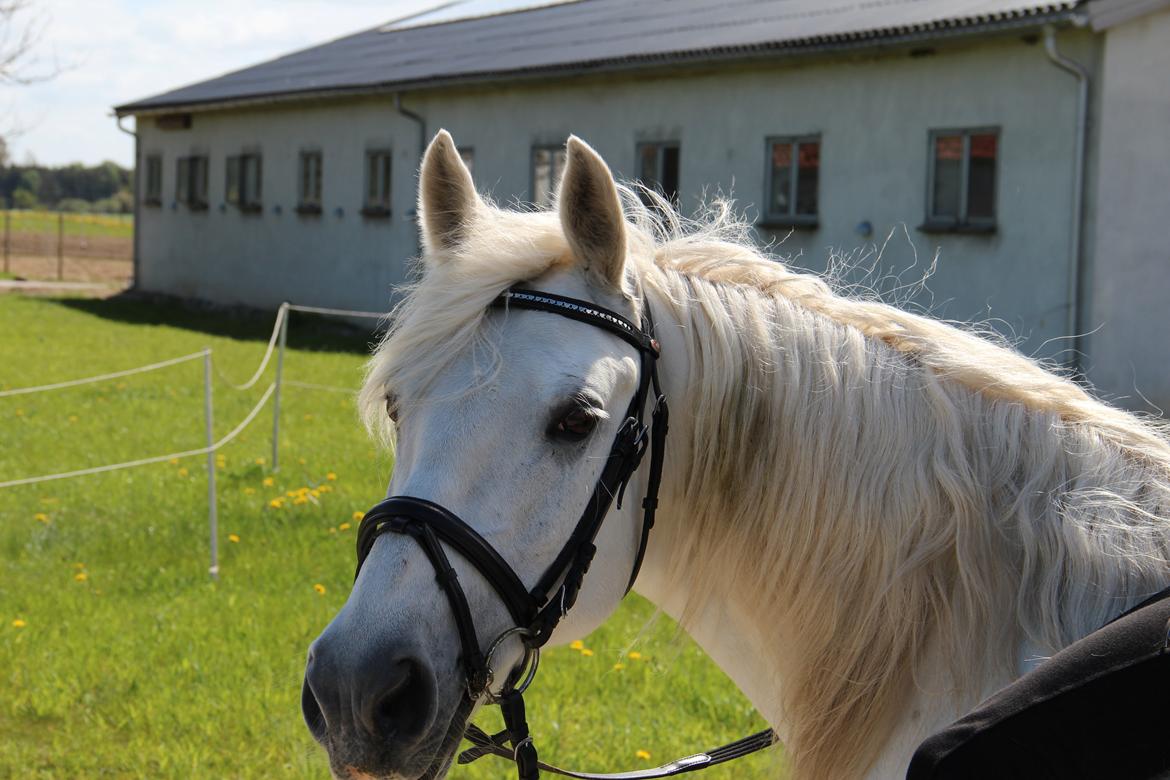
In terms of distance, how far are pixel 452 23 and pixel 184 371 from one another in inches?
Result: 580

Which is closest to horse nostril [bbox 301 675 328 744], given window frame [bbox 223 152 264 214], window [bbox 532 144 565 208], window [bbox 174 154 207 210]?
window [bbox 532 144 565 208]

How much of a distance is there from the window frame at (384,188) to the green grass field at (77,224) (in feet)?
115

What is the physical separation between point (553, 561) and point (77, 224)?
68712 millimetres

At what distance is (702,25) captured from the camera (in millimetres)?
18641

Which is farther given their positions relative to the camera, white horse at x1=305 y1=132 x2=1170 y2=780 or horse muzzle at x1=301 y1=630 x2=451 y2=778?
white horse at x1=305 y1=132 x2=1170 y2=780

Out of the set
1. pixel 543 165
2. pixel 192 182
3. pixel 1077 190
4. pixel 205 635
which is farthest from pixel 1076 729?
pixel 192 182

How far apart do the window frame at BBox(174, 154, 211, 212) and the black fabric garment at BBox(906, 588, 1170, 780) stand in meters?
28.1

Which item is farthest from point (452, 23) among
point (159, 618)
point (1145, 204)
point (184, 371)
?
point (159, 618)

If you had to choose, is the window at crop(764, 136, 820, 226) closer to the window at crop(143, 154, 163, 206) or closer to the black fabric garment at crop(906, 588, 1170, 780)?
the black fabric garment at crop(906, 588, 1170, 780)

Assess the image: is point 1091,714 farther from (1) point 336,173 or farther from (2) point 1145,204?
(1) point 336,173

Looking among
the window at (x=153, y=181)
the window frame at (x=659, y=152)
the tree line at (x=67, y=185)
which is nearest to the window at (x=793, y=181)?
the window frame at (x=659, y=152)

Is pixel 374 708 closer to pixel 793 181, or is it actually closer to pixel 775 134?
pixel 793 181

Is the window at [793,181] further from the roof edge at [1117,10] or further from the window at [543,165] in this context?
the window at [543,165]

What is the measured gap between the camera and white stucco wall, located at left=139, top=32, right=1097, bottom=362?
13242mm
